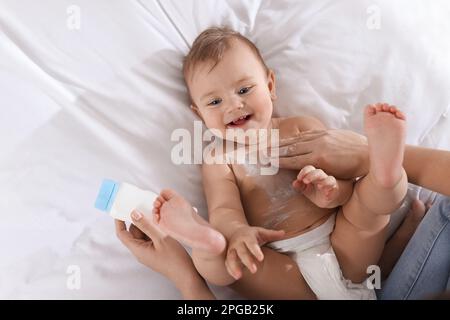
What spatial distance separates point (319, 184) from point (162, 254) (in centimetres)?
33

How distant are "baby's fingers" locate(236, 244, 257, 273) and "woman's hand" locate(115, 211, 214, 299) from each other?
0.15 meters

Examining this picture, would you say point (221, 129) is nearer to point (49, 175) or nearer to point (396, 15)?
point (49, 175)

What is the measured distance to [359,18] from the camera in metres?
1.44

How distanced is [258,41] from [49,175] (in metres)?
0.56

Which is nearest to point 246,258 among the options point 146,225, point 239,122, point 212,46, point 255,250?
point 255,250

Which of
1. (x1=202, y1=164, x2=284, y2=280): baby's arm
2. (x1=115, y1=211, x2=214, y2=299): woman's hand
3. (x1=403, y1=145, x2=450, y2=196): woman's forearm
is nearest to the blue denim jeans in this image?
(x1=403, y1=145, x2=450, y2=196): woman's forearm

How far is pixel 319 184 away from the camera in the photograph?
1114mm

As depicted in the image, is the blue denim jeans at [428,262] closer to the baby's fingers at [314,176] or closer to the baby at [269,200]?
the baby at [269,200]

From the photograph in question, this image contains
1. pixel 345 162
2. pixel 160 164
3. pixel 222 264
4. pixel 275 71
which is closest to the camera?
pixel 222 264

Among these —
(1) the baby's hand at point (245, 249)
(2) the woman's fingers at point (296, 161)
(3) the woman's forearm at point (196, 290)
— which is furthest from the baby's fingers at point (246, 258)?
(2) the woman's fingers at point (296, 161)

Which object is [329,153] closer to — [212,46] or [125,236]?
[212,46]

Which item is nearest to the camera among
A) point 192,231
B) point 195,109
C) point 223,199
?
point 192,231

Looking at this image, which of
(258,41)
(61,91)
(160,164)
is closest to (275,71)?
(258,41)

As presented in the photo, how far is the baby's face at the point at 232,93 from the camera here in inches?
49.2
